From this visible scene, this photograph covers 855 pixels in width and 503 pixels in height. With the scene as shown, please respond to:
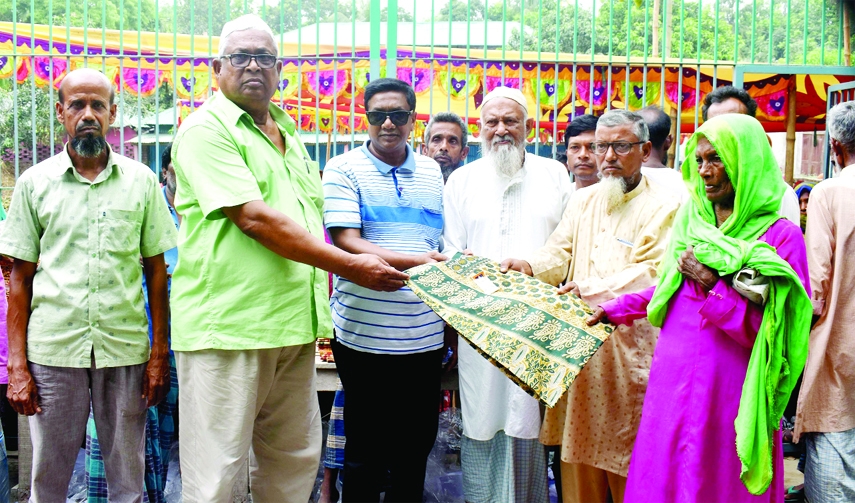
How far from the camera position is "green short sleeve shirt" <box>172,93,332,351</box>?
3291 millimetres

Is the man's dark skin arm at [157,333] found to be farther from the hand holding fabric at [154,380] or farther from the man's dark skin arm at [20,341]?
the man's dark skin arm at [20,341]

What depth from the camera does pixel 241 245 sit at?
337 centimetres

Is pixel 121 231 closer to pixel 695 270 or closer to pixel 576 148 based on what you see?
pixel 695 270

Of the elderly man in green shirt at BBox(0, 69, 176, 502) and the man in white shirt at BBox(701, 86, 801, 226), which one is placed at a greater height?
the man in white shirt at BBox(701, 86, 801, 226)

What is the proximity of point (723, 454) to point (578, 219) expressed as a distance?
4.80 ft

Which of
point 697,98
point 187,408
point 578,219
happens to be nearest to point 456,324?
point 578,219

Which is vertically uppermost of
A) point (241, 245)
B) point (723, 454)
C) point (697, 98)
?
point (697, 98)

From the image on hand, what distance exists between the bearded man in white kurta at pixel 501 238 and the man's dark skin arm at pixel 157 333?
1.55 m

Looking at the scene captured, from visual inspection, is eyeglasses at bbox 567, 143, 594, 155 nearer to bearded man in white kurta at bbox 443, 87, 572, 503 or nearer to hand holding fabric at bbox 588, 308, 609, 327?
bearded man in white kurta at bbox 443, 87, 572, 503

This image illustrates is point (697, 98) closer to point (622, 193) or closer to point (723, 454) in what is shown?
point (622, 193)

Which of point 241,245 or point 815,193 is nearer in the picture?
point 241,245

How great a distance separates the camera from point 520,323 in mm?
3664

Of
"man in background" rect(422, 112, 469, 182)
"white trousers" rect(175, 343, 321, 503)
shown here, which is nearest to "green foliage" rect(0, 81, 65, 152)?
"man in background" rect(422, 112, 469, 182)

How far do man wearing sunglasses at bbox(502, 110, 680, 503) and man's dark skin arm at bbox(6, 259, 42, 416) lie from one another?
7.73ft
